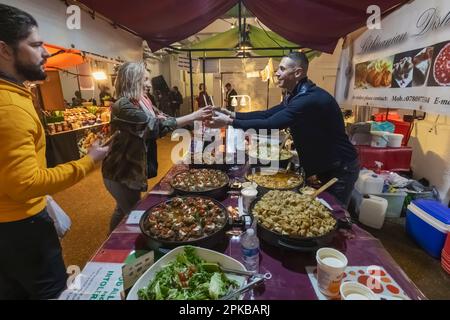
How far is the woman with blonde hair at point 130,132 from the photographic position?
5.92 ft

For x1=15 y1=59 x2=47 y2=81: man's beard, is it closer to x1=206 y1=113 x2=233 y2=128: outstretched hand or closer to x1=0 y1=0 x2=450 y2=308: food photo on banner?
x1=0 y1=0 x2=450 y2=308: food photo on banner

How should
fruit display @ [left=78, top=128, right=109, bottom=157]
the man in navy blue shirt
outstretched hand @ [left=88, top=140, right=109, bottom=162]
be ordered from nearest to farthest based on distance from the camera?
outstretched hand @ [left=88, top=140, right=109, bottom=162], the man in navy blue shirt, fruit display @ [left=78, top=128, right=109, bottom=157]

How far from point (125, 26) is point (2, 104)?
6.05 ft

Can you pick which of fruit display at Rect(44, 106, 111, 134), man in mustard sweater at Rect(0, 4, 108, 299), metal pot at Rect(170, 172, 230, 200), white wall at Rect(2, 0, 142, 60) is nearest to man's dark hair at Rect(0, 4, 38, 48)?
man in mustard sweater at Rect(0, 4, 108, 299)

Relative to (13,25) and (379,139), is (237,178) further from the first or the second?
(379,139)

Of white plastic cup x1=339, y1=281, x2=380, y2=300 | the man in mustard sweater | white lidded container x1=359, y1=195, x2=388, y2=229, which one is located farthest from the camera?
white lidded container x1=359, y1=195, x2=388, y2=229

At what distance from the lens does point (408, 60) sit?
2221 mm

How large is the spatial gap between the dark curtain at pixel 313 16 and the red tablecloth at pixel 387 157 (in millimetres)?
1675

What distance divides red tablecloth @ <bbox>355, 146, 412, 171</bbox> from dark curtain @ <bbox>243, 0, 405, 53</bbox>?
168cm

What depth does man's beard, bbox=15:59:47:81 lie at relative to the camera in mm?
1094

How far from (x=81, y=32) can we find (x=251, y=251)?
6.68 ft

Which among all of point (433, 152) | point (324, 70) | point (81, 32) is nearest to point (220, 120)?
point (81, 32)

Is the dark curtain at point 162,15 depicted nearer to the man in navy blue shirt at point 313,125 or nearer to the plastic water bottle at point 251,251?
the man in navy blue shirt at point 313,125

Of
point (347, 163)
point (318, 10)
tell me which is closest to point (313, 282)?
point (347, 163)
